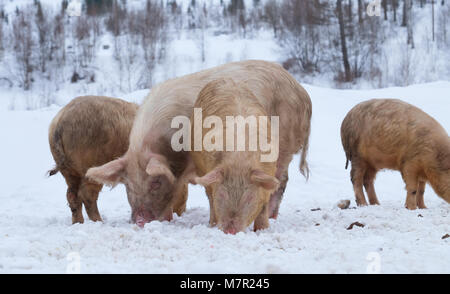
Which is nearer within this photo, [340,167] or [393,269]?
[393,269]

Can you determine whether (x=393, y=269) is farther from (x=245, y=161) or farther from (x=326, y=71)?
(x=326, y=71)

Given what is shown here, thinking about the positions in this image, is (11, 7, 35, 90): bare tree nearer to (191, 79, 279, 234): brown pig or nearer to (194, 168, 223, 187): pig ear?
(191, 79, 279, 234): brown pig

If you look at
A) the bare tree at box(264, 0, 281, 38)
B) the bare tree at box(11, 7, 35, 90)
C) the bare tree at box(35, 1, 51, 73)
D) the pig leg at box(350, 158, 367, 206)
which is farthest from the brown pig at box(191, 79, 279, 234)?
the bare tree at box(264, 0, 281, 38)

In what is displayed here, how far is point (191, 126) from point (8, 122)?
1159 cm

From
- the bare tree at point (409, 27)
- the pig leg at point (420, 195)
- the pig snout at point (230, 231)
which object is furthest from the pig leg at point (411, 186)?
the bare tree at point (409, 27)

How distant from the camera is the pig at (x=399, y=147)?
7.28 m

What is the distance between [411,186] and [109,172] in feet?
15.0

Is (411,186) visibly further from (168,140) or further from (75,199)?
(75,199)

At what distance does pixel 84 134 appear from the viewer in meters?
6.05

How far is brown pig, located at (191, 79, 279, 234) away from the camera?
402 centimetres

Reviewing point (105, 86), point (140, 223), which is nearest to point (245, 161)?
point (140, 223)

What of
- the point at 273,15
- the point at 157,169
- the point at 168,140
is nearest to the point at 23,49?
the point at 273,15

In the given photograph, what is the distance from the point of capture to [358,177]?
8.11m

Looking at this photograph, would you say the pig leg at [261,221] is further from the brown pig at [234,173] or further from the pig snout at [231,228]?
the pig snout at [231,228]
